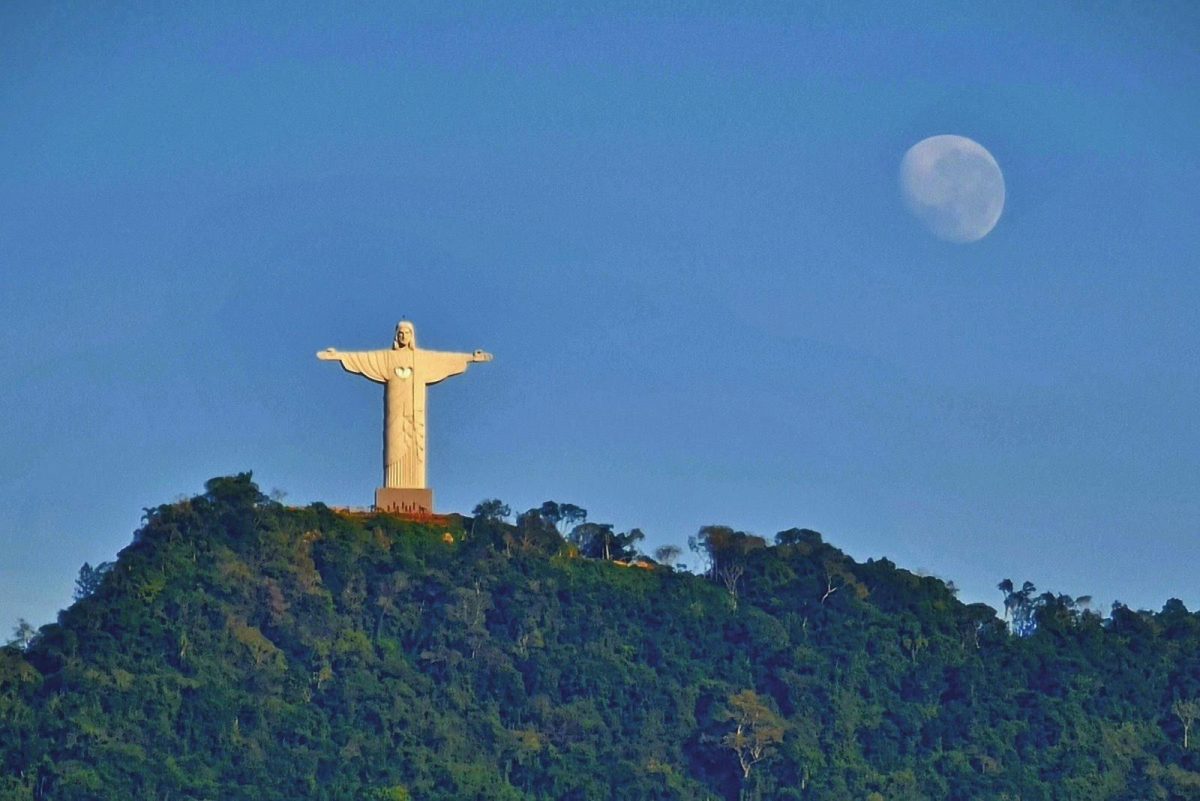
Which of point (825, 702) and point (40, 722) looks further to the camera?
point (825, 702)

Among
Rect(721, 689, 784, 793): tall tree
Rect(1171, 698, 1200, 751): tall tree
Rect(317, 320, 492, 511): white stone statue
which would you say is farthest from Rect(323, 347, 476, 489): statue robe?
Rect(1171, 698, 1200, 751): tall tree

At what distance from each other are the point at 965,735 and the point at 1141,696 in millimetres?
4941

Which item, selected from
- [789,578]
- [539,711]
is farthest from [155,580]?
[789,578]

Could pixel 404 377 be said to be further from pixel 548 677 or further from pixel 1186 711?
pixel 1186 711

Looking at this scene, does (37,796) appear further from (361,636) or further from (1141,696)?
(1141,696)

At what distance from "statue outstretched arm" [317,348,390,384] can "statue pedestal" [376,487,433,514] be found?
8.43 ft

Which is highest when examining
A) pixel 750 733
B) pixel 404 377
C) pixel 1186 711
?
pixel 404 377

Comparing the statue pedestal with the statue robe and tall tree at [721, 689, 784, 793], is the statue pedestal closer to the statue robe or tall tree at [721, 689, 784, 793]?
the statue robe

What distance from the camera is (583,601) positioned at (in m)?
85.9

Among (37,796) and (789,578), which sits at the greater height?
(789,578)

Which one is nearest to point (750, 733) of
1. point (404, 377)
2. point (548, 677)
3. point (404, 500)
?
point (548, 677)

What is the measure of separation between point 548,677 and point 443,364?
752cm

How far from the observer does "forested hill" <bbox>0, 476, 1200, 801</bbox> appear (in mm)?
80750

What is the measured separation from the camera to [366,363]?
82938 millimetres
